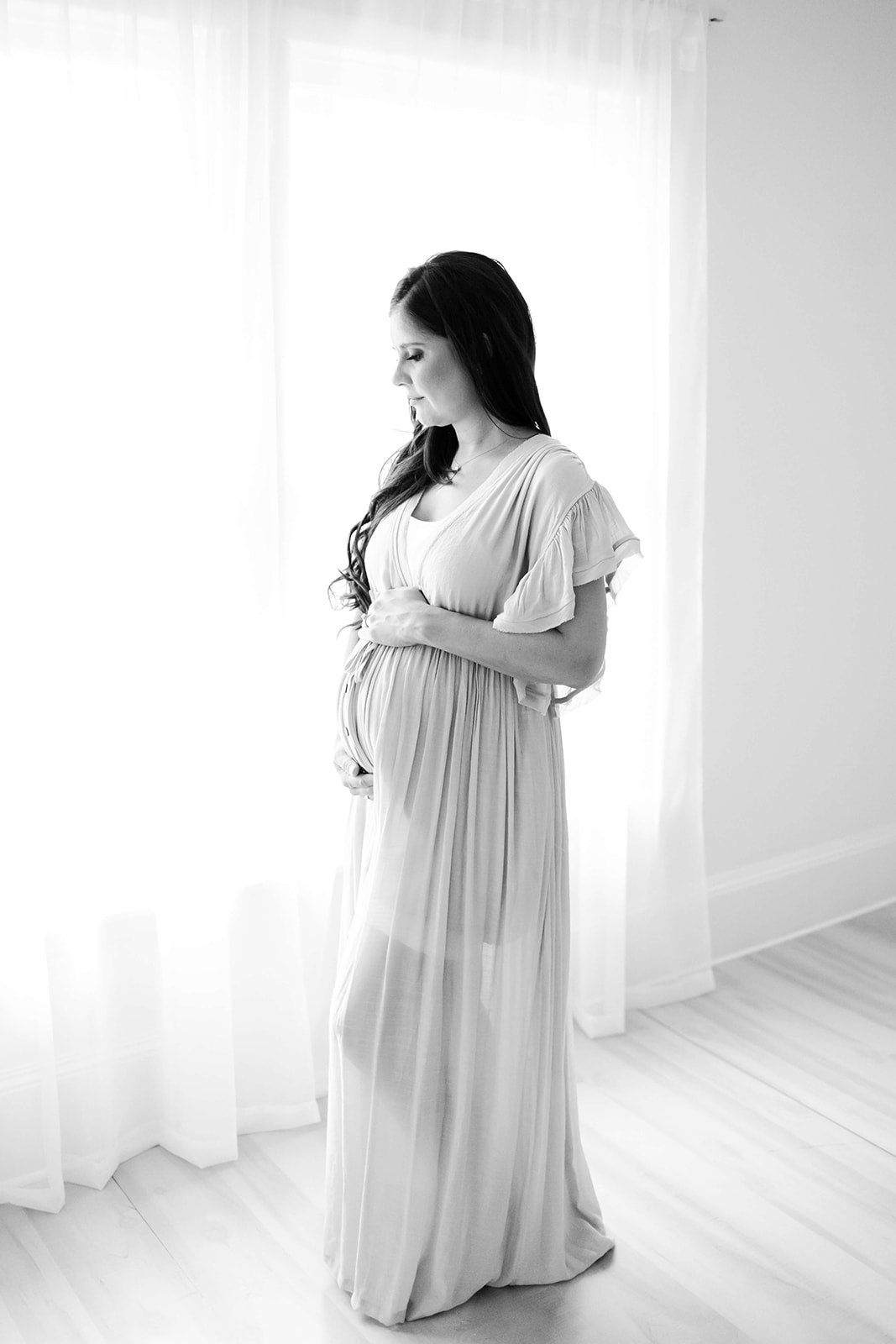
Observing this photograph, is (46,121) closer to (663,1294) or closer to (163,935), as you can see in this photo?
(163,935)

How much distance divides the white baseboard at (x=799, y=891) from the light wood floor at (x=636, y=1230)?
48cm

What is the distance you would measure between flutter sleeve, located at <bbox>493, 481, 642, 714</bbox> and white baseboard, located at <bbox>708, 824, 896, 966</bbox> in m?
1.82

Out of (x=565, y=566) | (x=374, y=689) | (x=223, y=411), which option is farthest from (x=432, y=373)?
(x=223, y=411)

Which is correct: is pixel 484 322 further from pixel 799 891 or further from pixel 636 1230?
pixel 799 891

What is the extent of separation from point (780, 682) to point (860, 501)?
0.59 meters

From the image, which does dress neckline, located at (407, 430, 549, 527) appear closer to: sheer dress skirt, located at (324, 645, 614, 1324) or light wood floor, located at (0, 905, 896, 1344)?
sheer dress skirt, located at (324, 645, 614, 1324)

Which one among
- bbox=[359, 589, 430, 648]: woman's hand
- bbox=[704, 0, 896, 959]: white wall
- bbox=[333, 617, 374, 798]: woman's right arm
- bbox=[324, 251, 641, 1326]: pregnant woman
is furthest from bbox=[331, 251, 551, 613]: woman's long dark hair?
bbox=[704, 0, 896, 959]: white wall

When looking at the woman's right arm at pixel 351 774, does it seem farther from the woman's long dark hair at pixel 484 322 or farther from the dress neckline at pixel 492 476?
the woman's long dark hair at pixel 484 322

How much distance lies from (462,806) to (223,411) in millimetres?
940

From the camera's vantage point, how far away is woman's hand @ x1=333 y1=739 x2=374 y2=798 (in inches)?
78.3

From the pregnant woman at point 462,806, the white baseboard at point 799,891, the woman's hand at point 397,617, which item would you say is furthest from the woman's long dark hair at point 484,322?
the white baseboard at point 799,891

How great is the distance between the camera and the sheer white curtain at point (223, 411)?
219cm

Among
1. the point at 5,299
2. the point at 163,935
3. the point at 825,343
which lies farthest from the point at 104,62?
the point at 825,343

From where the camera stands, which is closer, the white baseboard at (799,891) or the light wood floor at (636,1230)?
the light wood floor at (636,1230)
